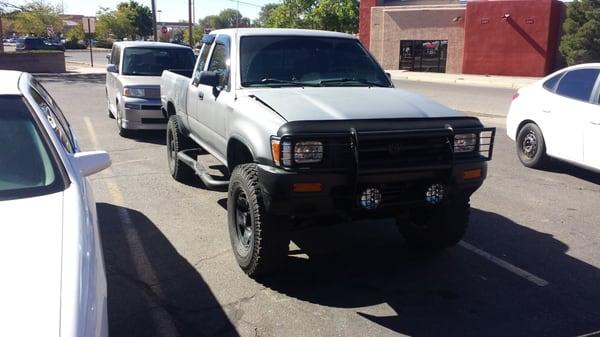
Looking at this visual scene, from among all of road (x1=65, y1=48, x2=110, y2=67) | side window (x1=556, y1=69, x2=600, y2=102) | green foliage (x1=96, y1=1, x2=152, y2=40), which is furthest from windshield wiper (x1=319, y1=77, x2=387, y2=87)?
green foliage (x1=96, y1=1, x2=152, y2=40)

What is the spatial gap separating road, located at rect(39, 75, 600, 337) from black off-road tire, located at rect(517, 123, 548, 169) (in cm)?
141

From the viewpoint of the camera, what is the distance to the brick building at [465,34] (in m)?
31.4

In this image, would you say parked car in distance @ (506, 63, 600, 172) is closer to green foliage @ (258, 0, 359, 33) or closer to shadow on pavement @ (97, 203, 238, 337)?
shadow on pavement @ (97, 203, 238, 337)

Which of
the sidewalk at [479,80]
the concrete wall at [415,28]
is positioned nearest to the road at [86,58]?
the concrete wall at [415,28]

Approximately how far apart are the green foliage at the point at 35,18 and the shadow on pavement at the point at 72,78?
17.5 ft

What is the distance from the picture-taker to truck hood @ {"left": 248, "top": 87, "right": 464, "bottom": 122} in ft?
13.6

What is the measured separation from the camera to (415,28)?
3678cm

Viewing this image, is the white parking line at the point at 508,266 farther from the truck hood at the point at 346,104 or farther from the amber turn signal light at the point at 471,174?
the truck hood at the point at 346,104

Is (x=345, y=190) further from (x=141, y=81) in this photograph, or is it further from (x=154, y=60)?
(x=154, y=60)

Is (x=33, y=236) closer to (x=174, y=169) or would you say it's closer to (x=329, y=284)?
(x=329, y=284)

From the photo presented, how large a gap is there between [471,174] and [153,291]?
2.56 meters

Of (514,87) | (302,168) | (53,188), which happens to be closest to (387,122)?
(302,168)

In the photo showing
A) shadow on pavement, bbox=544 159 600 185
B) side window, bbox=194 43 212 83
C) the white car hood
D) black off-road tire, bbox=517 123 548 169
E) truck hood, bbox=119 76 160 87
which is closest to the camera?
the white car hood

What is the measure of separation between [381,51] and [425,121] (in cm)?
3617
